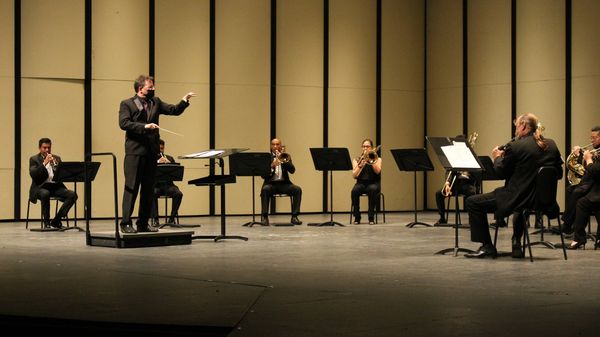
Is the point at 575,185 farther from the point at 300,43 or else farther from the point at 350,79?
the point at 300,43

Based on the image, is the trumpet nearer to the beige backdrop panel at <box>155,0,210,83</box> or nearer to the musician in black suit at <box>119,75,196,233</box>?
the beige backdrop panel at <box>155,0,210,83</box>

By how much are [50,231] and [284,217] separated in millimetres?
3992

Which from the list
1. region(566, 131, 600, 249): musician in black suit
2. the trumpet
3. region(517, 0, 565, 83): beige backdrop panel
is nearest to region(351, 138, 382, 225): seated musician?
the trumpet

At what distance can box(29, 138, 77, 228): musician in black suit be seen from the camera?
1091cm

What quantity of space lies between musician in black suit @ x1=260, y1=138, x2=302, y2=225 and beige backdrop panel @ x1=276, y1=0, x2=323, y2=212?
1.88 metres

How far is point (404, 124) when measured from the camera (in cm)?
1486

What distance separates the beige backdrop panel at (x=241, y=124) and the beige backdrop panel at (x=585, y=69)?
459cm

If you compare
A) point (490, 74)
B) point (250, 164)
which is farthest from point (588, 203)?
point (490, 74)

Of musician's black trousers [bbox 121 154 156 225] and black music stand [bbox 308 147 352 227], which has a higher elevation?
black music stand [bbox 308 147 352 227]

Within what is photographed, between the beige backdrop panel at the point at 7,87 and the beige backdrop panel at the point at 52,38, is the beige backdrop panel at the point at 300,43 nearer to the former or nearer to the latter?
the beige backdrop panel at the point at 52,38

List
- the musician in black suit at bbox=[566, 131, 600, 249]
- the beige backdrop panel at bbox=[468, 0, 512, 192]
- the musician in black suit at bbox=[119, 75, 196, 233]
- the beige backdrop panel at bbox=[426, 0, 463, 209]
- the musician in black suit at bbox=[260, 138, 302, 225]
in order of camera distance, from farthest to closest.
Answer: the beige backdrop panel at bbox=[426, 0, 463, 209]
the beige backdrop panel at bbox=[468, 0, 512, 192]
the musician in black suit at bbox=[260, 138, 302, 225]
the musician in black suit at bbox=[119, 75, 196, 233]
the musician in black suit at bbox=[566, 131, 600, 249]

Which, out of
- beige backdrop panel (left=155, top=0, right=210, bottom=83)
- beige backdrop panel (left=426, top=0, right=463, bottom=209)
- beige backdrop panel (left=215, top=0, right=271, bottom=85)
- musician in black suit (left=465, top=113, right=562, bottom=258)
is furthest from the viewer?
beige backdrop panel (left=426, top=0, right=463, bottom=209)

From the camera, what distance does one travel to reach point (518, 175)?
7250 millimetres

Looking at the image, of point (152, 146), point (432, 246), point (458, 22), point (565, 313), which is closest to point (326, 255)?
point (432, 246)
